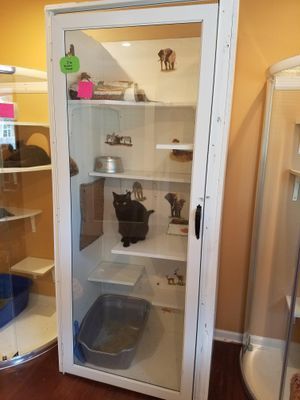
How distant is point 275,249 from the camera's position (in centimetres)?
190

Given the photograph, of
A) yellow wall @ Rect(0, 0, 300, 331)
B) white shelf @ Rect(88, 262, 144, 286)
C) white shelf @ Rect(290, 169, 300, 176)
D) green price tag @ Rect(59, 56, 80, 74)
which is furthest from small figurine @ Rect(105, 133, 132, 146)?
white shelf @ Rect(290, 169, 300, 176)

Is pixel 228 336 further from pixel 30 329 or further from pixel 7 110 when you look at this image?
pixel 7 110

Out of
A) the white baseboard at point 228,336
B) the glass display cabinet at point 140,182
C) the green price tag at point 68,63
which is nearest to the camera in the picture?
the glass display cabinet at point 140,182

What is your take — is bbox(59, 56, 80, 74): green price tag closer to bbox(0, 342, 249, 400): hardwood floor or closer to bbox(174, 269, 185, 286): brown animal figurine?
bbox(174, 269, 185, 286): brown animal figurine

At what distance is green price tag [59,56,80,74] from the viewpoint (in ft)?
4.48

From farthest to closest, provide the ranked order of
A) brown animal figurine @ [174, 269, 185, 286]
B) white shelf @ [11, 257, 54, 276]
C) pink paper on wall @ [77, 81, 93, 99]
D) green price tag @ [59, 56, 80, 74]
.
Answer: white shelf @ [11, 257, 54, 276] → brown animal figurine @ [174, 269, 185, 286] → pink paper on wall @ [77, 81, 93, 99] → green price tag @ [59, 56, 80, 74]

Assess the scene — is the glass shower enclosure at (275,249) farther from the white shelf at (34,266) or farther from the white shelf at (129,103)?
the white shelf at (34,266)

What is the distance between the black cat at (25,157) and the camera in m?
1.96

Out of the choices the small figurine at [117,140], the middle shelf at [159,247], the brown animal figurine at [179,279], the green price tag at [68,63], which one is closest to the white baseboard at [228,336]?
the brown animal figurine at [179,279]

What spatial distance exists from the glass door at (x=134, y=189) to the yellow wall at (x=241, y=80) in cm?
42

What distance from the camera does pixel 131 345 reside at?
1.82 metres

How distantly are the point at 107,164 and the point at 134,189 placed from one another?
23 centimetres

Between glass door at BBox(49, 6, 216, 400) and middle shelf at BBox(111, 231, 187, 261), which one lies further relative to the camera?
middle shelf at BBox(111, 231, 187, 261)

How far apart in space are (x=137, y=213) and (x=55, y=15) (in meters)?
1.10
